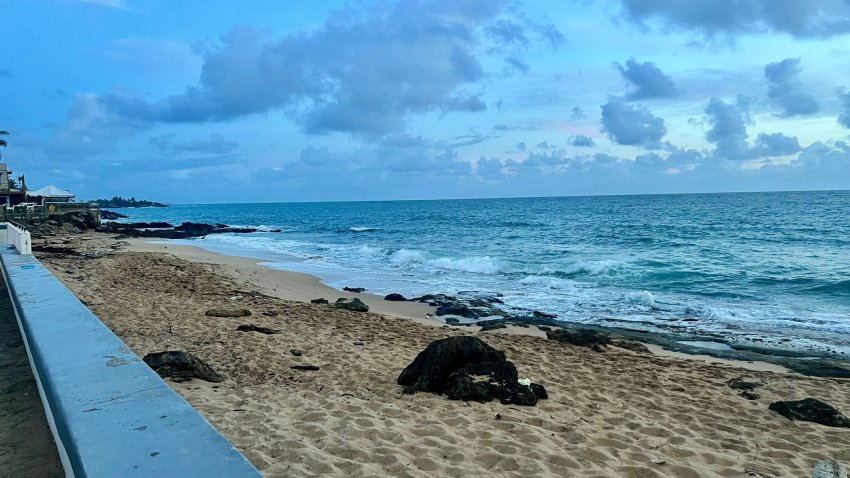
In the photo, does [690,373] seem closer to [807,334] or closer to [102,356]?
[807,334]

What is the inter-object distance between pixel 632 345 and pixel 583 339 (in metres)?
0.93

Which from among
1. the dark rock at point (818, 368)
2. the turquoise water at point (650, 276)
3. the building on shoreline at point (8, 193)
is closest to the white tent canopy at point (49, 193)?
the building on shoreline at point (8, 193)

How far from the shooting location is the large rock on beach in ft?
19.4

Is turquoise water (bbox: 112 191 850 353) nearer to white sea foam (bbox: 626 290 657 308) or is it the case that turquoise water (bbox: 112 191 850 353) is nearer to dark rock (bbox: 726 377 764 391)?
white sea foam (bbox: 626 290 657 308)

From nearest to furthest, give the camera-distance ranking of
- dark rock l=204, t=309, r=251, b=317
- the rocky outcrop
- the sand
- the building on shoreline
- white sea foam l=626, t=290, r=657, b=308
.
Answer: the sand < dark rock l=204, t=309, r=251, b=317 < white sea foam l=626, t=290, r=657, b=308 < the rocky outcrop < the building on shoreline

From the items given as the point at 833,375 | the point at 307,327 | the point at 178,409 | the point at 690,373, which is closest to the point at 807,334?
the point at 833,375

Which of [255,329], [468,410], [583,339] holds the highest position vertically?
[255,329]

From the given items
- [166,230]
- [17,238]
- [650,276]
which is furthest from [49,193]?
[650,276]

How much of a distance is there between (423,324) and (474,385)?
559 centimetres

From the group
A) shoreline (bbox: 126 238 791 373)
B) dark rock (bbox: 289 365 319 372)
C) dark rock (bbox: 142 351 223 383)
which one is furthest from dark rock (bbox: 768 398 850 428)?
dark rock (bbox: 142 351 223 383)

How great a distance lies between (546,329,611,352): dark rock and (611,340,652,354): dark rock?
0.56ft

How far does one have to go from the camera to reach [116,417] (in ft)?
8.50

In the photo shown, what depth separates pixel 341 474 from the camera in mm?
3863

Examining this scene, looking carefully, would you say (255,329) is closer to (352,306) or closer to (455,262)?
(352,306)
